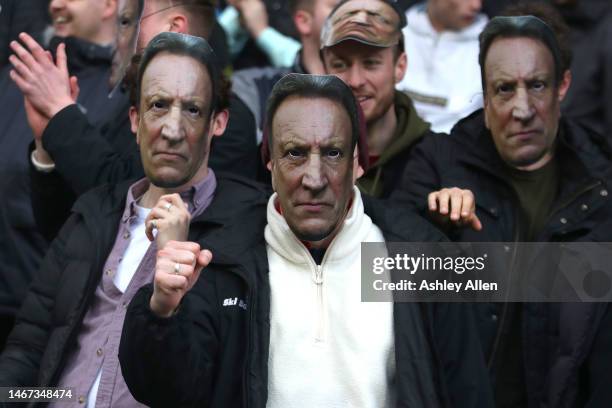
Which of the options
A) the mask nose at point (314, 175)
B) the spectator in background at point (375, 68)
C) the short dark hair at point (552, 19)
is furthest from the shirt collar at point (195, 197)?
the short dark hair at point (552, 19)

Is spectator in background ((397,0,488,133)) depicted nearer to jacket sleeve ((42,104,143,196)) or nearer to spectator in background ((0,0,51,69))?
jacket sleeve ((42,104,143,196))

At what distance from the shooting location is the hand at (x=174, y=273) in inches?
156

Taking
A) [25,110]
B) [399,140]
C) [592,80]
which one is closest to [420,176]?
[399,140]

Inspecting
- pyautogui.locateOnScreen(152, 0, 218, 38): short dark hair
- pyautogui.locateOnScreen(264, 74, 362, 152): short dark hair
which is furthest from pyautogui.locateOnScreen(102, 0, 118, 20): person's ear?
pyautogui.locateOnScreen(264, 74, 362, 152): short dark hair

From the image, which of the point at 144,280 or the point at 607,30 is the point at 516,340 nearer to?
the point at 144,280

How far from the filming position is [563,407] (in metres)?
4.66

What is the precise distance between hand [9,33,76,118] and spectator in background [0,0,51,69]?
1085 millimetres

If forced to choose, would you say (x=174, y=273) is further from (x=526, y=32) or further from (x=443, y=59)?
(x=443, y=59)

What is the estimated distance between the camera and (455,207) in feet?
15.2

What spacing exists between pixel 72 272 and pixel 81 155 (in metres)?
0.63

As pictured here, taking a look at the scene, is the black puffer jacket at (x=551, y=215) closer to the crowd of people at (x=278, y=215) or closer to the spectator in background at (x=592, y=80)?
the crowd of people at (x=278, y=215)

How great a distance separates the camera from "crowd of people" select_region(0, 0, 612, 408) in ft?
13.9

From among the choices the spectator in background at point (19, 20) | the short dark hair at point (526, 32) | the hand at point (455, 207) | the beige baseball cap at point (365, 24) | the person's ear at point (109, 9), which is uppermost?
the spectator in background at point (19, 20)

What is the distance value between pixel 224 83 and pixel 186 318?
130 cm
